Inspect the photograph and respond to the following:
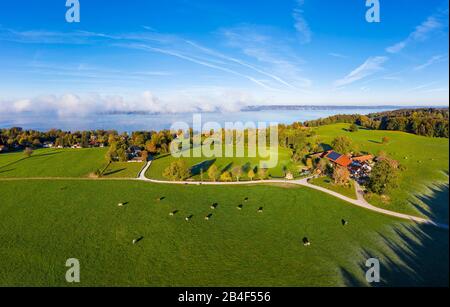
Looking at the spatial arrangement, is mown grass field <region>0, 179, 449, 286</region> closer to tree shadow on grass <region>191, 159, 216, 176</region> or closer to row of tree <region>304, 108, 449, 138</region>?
tree shadow on grass <region>191, 159, 216, 176</region>

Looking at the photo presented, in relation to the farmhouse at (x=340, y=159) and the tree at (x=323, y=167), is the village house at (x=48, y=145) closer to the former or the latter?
the tree at (x=323, y=167)

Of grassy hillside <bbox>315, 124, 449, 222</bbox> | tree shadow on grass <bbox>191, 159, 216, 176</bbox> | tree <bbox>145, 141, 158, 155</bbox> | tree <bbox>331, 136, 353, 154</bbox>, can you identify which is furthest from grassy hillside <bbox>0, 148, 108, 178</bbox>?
grassy hillside <bbox>315, 124, 449, 222</bbox>

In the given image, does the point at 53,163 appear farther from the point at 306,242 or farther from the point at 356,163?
the point at 356,163

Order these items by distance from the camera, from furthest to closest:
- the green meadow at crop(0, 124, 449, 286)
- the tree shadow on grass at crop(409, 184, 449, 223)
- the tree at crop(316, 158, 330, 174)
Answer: the tree at crop(316, 158, 330, 174) → the tree shadow on grass at crop(409, 184, 449, 223) → the green meadow at crop(0, 124, 449, 286)

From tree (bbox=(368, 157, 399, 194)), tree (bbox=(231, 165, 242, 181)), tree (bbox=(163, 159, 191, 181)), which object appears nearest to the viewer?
tree (bbox=(368, 157, 399, 194))

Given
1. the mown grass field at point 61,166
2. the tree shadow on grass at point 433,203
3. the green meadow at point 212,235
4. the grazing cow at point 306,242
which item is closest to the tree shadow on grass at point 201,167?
the green meadow at point 212,235

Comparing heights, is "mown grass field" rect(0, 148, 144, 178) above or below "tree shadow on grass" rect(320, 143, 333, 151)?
below
